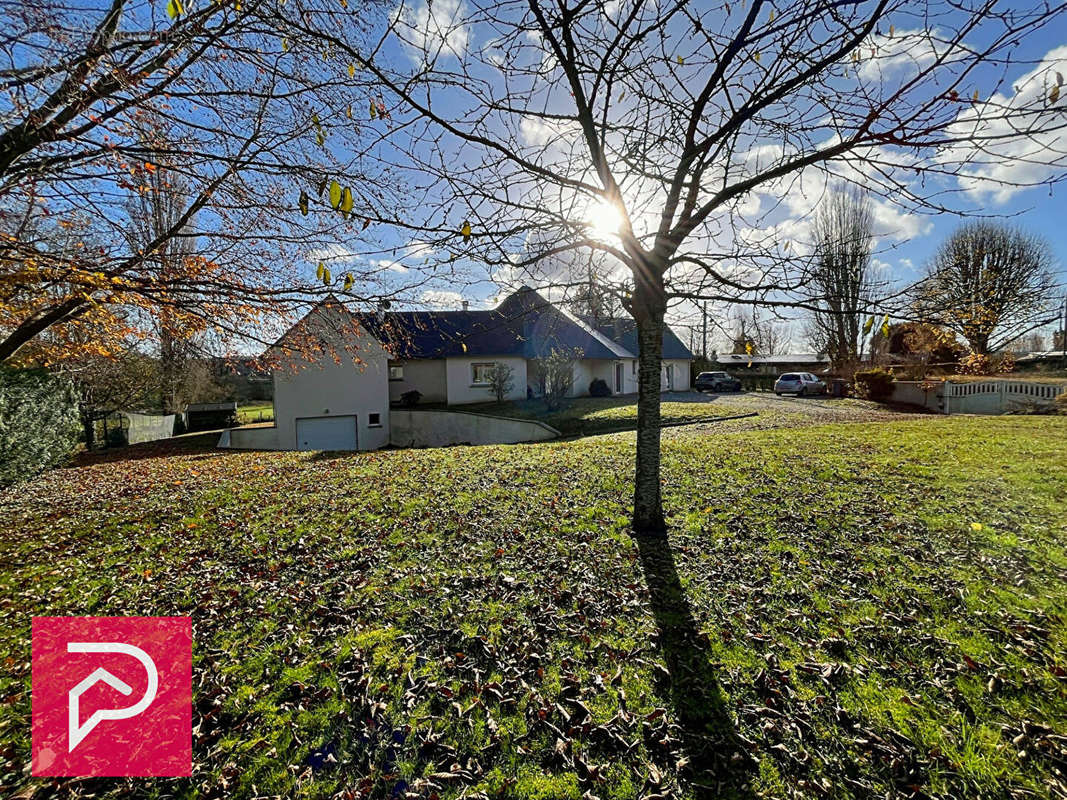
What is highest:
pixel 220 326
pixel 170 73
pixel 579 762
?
pixel 170 73

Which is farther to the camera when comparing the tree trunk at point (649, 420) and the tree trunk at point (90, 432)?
the tree trunk at point (90, 432)

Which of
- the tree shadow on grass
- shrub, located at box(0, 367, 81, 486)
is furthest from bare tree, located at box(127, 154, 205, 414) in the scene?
the tree shadow on grass

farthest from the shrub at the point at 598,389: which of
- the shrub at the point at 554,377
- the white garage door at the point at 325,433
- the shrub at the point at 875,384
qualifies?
the shrub at the point at 875,384

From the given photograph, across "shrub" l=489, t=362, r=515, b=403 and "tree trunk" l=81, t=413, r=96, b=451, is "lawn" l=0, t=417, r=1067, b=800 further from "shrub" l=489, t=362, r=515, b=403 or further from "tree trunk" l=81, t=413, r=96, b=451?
"tree trunk" l=81, t=413, r=96, b=451

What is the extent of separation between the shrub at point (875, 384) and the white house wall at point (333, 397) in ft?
73.9

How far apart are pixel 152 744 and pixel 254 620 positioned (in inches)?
42.1

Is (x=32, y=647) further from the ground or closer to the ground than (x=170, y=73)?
closer to the ground

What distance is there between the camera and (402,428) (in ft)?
66.0

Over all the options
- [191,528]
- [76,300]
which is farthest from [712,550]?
[76,300]

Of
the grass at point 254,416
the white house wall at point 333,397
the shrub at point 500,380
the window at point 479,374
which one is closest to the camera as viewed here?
the white house wall at point 333,397

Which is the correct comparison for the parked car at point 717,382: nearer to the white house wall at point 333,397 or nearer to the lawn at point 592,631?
the white house wall at point 333,397

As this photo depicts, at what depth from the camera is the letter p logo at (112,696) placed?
225 cm

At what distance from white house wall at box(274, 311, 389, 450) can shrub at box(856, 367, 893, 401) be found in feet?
73.9

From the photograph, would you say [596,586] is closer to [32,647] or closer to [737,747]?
[737,747]
